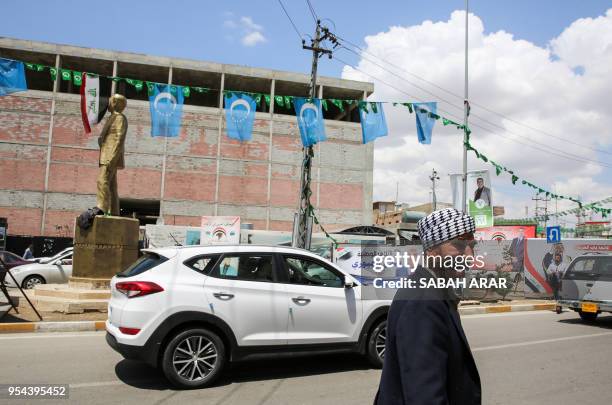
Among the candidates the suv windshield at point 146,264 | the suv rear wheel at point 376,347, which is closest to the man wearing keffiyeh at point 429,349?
the suv windshield at point 146,264

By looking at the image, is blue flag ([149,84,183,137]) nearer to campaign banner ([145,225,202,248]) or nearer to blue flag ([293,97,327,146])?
blue flag ([293,97,327,146])

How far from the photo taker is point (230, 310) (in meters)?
5.61

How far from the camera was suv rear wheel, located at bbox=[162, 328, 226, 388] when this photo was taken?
17.5 feet

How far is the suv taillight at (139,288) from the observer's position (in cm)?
539

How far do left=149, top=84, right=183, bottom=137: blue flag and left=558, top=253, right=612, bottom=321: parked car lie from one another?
12.0 m

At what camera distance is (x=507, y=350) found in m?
8.11

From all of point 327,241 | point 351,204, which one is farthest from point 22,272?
point 351,204

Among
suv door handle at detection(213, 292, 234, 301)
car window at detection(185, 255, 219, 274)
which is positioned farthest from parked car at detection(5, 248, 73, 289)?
suv door handle at detection(213, 292, 234, 301)

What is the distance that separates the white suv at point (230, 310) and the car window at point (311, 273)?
14 mm

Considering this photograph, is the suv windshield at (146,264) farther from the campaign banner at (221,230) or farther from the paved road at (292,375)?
the campaign banner at (221,230)

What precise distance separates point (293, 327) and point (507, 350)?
4364 millimetres

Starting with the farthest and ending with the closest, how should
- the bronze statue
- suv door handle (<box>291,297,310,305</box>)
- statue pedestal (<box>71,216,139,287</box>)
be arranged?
the bronze statue < statue pedestal (<box>71,216,139,287</box>) < suv door handle (<box>291,297,310,305</box>)

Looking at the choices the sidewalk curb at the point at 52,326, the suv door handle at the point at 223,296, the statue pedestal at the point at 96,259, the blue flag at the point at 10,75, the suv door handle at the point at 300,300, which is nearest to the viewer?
the suv door handle at the point at 223,296

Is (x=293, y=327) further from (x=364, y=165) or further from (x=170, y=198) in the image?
(x=364, y=165)
